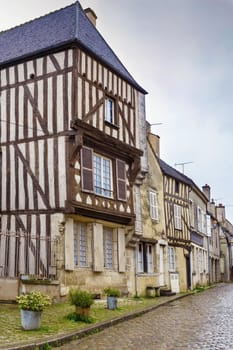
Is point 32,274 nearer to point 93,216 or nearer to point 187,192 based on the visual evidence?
point 93,216

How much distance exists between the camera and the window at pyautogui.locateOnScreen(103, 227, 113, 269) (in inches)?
587

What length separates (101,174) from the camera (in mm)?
14453

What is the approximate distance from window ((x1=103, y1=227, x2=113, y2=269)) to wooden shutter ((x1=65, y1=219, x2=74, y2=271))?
7.26 ft

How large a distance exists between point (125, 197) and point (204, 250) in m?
14.1

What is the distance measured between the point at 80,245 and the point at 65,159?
98.7 inches

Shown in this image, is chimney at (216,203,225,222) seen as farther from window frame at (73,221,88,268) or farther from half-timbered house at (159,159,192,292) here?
window frame at (73,221,88,268)

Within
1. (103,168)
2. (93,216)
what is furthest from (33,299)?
(103,168)

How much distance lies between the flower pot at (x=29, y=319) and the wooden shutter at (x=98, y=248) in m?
5.93

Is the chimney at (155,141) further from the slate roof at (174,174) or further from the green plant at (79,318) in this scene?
the green plant at (79,318)

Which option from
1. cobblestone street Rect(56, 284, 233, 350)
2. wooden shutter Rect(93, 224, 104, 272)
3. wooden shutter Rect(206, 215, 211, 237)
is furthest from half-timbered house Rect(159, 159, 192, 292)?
cobblestone street Rect(56, 284, 233, 350)

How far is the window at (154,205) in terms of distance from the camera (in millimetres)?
18562

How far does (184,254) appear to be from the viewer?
21562 millimetres

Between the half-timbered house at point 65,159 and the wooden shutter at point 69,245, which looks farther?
the half-timbered house at point 65,159

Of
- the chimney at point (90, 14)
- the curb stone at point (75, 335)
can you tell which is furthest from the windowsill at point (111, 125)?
the curb stone at point (75, 335)
